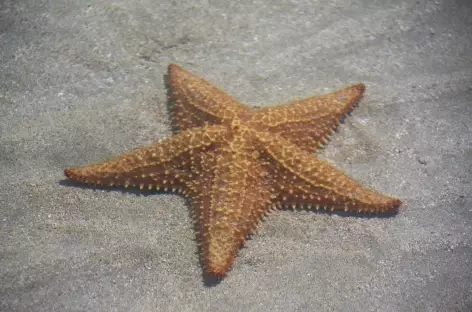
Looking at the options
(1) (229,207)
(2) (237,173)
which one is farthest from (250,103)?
(1) (229,207)

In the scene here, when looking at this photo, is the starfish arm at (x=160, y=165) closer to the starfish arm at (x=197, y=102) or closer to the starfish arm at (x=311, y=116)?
the starfish arm at (x=197, y=102)

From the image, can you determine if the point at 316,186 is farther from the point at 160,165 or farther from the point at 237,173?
the point at 160,165

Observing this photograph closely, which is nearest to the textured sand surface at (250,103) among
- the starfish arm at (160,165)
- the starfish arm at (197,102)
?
the starfish arm at (160,165)

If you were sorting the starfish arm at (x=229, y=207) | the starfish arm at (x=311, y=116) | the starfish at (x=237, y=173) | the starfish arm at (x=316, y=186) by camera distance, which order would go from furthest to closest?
1. the starfish arm at (x=311, y=116)
2. the starfish arm at (x=316, y=186)
3. the starfish at (x=237, y=173)
4. the starfish arm at (x=229, y=207)

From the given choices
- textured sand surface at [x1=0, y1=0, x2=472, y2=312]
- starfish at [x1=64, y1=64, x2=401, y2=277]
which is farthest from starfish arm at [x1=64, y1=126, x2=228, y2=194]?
textured sand surface at [x1=0, y1=0, x2=472, y2=312]

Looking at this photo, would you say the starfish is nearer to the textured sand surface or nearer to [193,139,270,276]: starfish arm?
[193,139,270,276]: starfish arm

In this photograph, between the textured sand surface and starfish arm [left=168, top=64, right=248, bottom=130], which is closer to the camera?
the textured sand surface

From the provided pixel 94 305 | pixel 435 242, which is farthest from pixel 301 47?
pixel 94 305
